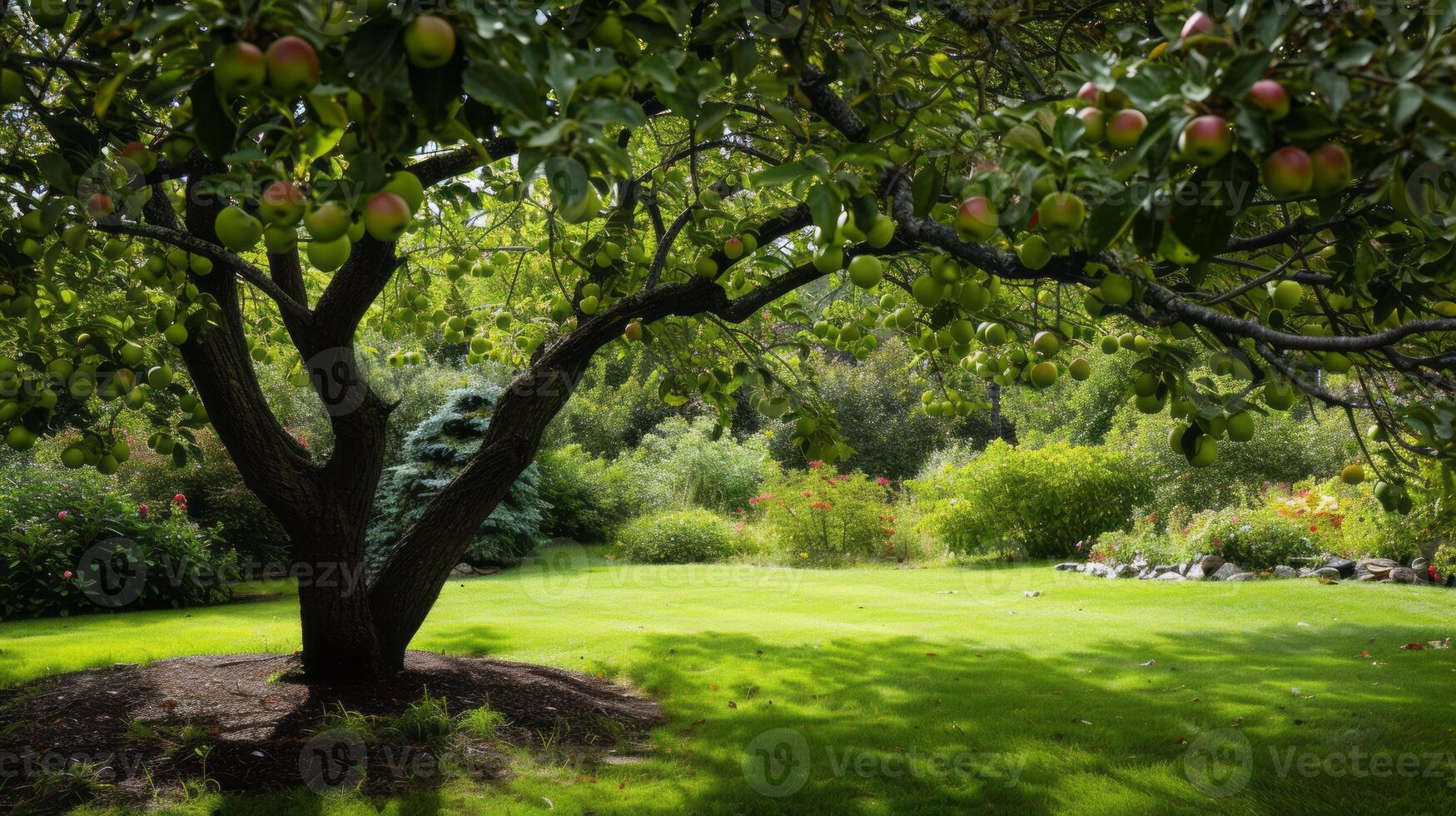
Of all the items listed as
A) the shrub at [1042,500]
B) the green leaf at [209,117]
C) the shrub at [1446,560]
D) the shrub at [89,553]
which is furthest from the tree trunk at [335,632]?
the shrub at [1042,500]

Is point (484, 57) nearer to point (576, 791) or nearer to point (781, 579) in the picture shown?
point (576, 791)

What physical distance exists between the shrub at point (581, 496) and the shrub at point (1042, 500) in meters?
5.72

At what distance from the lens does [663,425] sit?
2022cm

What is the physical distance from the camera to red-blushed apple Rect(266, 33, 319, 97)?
1.08 m

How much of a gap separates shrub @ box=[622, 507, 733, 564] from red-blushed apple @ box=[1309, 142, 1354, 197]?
12447 millimetres

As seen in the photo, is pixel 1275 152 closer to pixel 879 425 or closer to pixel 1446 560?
pixel 1446 560

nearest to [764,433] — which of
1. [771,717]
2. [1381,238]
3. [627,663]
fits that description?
[627,663]

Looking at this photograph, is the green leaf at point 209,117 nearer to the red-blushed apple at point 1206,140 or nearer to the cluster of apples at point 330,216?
the cluster of apples at point 330,216

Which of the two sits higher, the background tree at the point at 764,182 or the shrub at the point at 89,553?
the background tree at the point at 764,182

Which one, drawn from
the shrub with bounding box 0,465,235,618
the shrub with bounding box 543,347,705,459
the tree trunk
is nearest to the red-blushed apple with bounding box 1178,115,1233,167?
the tree trunk

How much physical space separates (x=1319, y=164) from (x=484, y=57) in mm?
1156

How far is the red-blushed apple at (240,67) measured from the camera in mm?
1063

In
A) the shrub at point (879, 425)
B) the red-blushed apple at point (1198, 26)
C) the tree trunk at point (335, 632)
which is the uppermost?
the shrub at point (879, 425)

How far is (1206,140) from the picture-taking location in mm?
1133
